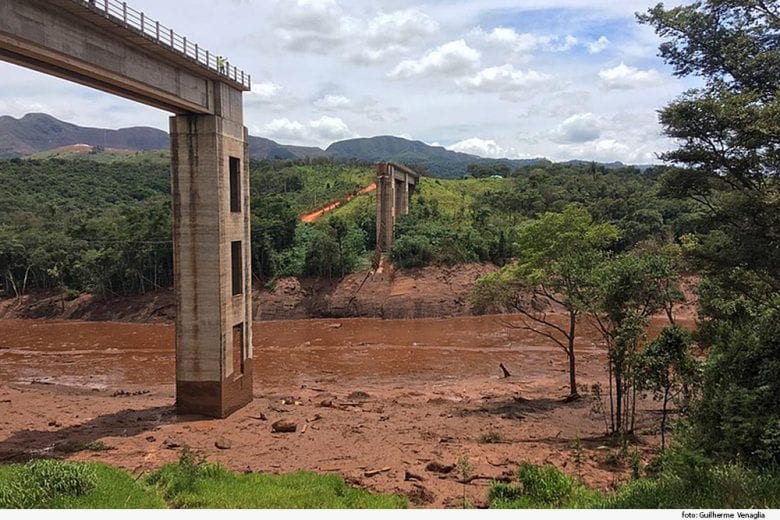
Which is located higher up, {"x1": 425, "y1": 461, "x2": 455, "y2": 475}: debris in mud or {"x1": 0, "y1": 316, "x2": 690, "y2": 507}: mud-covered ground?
{"x1": 425, "y1": 461, "x2": 455, "y2": 475}: debris in mud

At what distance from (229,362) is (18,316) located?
34.6m

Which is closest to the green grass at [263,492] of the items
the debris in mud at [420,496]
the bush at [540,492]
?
the debris in mud at [420,496]

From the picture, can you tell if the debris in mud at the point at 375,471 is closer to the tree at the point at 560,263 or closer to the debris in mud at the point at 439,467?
the debris in mud at the point at 439,467

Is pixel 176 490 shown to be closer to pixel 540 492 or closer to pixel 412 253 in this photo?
pixel 540 492

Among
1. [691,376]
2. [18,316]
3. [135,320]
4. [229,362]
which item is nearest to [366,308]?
[135,320]

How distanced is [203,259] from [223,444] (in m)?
5.55

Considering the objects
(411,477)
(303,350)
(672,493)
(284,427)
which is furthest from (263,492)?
(303,350)

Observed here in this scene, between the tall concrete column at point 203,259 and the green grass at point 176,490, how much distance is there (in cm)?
645

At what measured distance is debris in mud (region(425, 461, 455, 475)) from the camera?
12539 mm

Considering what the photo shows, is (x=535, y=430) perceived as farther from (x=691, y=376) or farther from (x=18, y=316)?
(x=18, y=316)

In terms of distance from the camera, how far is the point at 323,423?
17641 mm

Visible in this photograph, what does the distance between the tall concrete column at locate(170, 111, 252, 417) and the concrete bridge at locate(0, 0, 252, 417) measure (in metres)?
0.03

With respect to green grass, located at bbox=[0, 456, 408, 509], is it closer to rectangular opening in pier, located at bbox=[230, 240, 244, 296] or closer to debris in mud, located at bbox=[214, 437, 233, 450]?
debris in mud, located at bbox=[214, 437, 233, 450]

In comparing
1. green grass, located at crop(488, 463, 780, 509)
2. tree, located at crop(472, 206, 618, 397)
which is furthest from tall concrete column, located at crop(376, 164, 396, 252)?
green grass, located at crop(488, 463, 780, 509)
